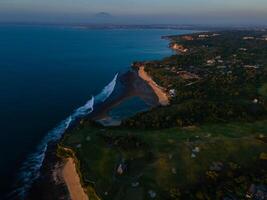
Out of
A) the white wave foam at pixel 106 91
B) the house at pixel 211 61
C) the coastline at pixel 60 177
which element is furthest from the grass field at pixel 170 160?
the house at pixel 211 61

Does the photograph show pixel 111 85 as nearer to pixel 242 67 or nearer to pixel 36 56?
pixel 242 67

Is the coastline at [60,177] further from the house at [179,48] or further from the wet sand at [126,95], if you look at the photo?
the house at [179,48]

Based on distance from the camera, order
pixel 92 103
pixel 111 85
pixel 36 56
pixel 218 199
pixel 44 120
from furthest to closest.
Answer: pixel 36 56
pixel 111 85
pixel 92 103
pixel 44 120
pixel 218 199

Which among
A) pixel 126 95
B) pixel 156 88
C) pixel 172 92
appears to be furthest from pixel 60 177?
pixel 156 88

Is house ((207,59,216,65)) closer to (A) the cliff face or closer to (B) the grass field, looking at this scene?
(B) the grass field

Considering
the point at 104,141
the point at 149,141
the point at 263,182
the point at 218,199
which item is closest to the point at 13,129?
the point at 104,141
